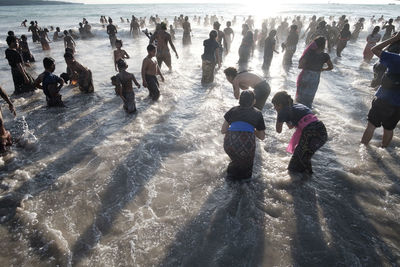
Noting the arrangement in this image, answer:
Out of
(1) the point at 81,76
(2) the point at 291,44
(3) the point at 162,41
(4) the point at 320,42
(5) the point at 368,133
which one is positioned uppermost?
(4) the point at 320,42

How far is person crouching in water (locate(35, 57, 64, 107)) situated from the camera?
573cm

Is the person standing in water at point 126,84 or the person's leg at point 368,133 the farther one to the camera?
the person standing in water at point 126,84

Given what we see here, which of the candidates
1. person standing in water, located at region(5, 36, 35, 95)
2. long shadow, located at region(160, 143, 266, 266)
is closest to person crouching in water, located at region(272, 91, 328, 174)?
long shadow, located at region(160, 143, 266, 266)

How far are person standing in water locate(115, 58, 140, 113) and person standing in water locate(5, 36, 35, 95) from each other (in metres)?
3.34

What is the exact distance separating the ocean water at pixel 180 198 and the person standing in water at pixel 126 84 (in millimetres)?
399

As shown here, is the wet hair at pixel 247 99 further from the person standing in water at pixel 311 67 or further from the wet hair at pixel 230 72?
the person standing in water at pixel 311 67

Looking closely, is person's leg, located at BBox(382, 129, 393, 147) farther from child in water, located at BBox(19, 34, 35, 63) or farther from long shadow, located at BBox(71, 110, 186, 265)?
child in water, located at BBox(19, 34, 35, 63)

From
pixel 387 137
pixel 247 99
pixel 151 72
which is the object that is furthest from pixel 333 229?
pixel 151 72

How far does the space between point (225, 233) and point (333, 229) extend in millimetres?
1341

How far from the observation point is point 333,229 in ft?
9.66

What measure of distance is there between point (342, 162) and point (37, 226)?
4.78 m

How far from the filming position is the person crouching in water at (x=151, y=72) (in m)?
6.45

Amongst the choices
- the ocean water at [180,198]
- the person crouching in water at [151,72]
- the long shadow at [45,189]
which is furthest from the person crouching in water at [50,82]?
the person crouching in water at [151,72]

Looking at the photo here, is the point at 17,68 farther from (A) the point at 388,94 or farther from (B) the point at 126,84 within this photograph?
(A) the point at 388,94
